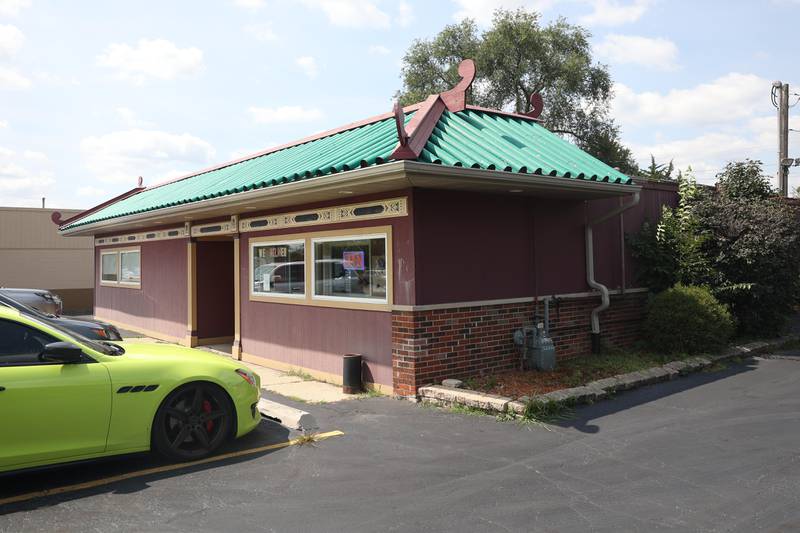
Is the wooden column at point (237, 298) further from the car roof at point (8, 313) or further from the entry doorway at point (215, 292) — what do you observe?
the car roof at point (8, 313)

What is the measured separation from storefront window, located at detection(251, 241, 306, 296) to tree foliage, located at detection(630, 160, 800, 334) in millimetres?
6010

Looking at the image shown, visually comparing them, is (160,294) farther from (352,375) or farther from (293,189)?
(352,375)

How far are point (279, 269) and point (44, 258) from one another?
2250cm

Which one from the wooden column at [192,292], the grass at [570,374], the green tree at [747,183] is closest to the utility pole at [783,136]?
the green tree at [747,183]

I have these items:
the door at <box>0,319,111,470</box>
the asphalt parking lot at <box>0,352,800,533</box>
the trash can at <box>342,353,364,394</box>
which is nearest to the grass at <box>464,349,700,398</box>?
the asphalt parking lot at <box>0,352,800,533</box>

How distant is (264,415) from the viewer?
23.5 feet

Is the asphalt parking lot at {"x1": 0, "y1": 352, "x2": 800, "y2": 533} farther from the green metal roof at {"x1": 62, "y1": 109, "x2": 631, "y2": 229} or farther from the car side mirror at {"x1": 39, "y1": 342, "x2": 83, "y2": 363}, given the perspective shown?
the green metal roof at {"x1": 62, "y1": 109, "x2": 631, "y2": 229}

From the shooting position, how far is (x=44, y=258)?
2789cm

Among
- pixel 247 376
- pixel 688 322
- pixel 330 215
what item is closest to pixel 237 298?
pixel 330 215

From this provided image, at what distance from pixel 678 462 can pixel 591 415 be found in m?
1.61

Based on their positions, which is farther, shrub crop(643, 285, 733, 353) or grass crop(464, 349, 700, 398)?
shrub crop(643, 285, 733, 353)

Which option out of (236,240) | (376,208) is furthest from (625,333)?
(236,240)

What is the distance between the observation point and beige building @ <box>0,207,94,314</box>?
2731cm

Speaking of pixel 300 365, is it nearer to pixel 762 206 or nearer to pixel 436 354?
pixel 436 354
